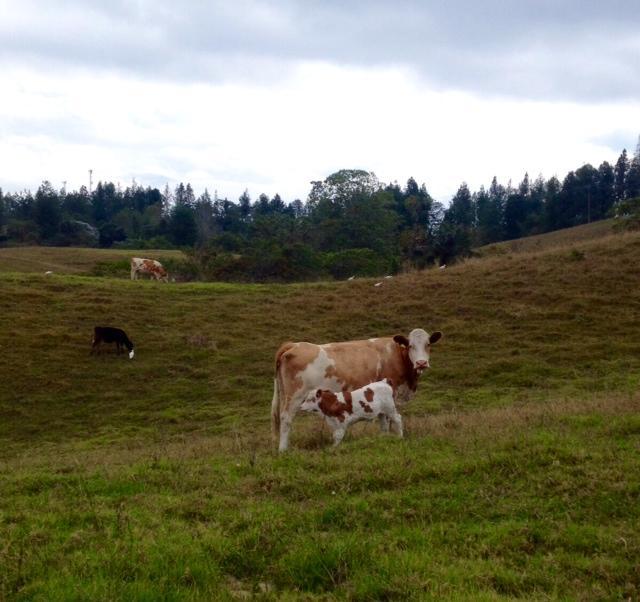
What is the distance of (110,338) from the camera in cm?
2511

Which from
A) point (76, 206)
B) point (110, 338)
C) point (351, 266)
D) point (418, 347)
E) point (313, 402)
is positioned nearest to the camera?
point (313, 402)

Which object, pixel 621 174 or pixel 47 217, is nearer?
pixel 47 217

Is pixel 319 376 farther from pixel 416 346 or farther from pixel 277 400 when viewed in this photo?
pixel 416 346

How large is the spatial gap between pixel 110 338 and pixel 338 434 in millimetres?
15954

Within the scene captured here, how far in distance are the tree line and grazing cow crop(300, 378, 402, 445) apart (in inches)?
1390

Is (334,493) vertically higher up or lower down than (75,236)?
lower down

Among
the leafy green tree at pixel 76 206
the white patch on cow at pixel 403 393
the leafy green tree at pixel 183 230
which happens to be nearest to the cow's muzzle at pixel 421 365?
the white patch on cow at pixel 403 393

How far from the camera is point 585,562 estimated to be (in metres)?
5.46

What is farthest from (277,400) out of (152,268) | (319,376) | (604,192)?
(604,192)

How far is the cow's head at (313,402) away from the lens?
36.6ft

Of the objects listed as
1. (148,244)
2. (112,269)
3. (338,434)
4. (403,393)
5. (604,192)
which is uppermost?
(604,192)

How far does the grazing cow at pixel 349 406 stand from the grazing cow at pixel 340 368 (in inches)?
37.7

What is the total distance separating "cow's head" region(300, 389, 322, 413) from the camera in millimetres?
11148

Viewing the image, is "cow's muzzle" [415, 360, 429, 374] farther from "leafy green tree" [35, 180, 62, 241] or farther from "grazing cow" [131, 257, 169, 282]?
"leafy green tree" [35, 180, 62, 241]
